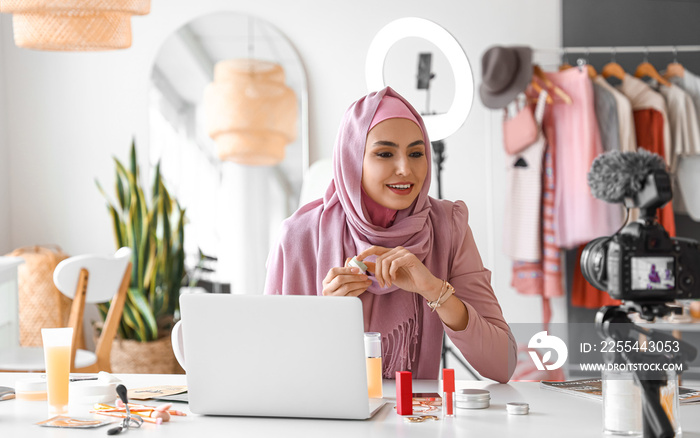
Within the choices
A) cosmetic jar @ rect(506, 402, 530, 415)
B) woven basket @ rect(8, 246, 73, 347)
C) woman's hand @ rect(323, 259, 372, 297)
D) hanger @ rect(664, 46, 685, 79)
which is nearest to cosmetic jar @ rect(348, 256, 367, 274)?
woman's hand @ rect(323, 259, 372, 297)

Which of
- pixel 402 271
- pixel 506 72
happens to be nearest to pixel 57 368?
pixel 402 271

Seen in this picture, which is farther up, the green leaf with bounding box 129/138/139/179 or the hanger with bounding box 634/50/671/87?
the hanger with bounding box 634/50/671/87

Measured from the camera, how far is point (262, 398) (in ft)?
4.09

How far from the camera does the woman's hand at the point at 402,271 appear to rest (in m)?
1.48

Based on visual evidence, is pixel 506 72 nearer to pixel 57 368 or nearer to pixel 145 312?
pixel 145 312

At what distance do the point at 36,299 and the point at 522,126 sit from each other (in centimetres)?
241

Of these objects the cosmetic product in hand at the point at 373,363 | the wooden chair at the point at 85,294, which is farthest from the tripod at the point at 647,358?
the wooden chair at the point at 85,294

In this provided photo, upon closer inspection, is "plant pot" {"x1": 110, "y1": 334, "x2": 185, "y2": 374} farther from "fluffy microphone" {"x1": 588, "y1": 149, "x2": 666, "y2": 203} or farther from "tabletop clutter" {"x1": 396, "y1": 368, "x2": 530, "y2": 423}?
"fluffy microphone" {"x1": 588, "y1": 149, "x2": 666, "y2": 203}

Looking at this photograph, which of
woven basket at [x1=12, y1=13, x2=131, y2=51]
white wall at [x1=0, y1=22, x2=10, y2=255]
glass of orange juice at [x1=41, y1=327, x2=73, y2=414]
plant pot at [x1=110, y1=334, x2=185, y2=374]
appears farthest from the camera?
white wall at [x1=0, y1=22, x2=10, y2=255]

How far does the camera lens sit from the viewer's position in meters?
1.01

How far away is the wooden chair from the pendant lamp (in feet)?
3.59

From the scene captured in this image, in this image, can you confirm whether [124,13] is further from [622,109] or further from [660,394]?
[622,109]

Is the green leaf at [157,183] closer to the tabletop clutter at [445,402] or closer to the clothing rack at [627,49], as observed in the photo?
the clothing rack at [627,49]

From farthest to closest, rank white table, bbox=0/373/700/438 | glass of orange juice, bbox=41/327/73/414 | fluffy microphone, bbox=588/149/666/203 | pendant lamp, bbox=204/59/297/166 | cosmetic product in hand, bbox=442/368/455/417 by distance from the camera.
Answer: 1. pendant lamp, bbox=204/59/297/166
2. glass of orange juice, bbox=41/327/73/414
3. cosmetic product in hand, bbox=442/368/455/417
4. white table, bbox=0/373/700/438
5. fluffy microphone, bbox=588/149/666/203
